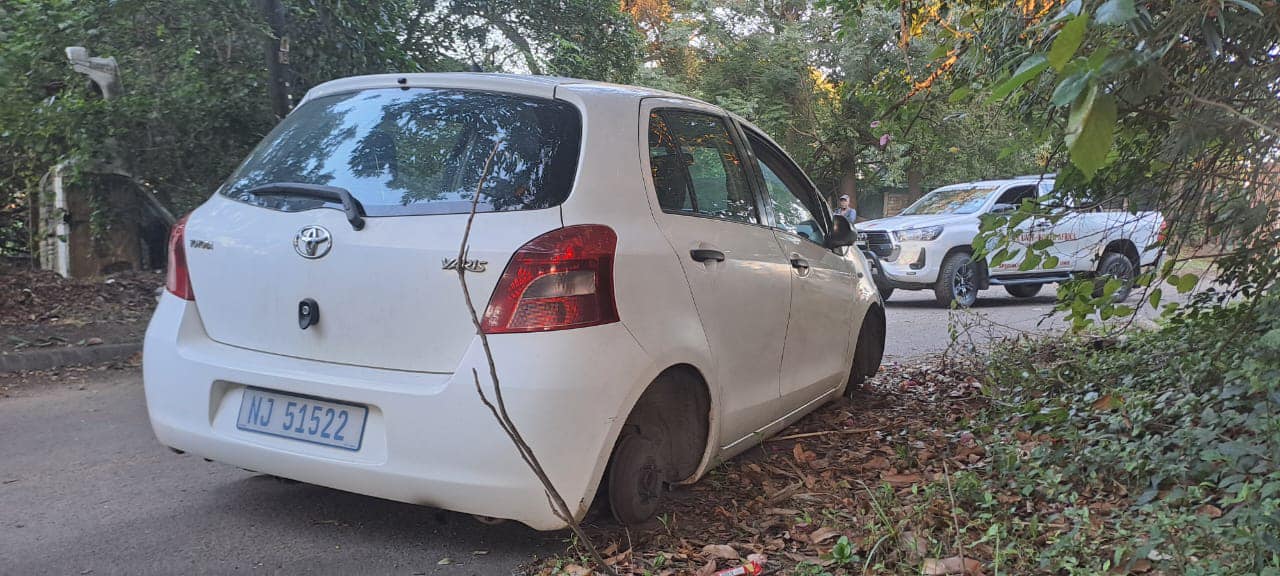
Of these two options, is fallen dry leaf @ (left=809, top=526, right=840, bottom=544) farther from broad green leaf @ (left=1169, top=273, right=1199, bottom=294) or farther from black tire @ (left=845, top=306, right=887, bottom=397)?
black tire @ (left=845, top=306, right=887, bottom=397)

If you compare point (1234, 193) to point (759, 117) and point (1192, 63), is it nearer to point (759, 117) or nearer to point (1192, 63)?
point (1192, 63)

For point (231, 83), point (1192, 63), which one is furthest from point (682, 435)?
point (231, 83)

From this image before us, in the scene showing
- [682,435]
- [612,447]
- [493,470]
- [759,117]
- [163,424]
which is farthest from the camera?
[759,117]

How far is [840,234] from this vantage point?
4809mm

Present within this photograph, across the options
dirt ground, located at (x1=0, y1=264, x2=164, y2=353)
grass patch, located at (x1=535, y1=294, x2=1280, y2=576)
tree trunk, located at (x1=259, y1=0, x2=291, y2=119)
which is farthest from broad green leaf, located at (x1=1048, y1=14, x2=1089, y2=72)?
tree trunk, located at (x1=259, y1=0, x2=291, y2=119)

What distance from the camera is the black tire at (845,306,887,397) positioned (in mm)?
5531

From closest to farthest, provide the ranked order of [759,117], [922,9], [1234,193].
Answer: [1234,193] < [922,9] < [759,117]

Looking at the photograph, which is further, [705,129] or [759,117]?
[759,117]

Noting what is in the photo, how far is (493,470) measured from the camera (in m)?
2.78

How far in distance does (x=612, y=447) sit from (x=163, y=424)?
5.19ft

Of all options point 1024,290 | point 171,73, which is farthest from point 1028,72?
point 1024,290

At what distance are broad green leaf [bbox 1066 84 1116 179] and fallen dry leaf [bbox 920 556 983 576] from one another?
1.45 metres

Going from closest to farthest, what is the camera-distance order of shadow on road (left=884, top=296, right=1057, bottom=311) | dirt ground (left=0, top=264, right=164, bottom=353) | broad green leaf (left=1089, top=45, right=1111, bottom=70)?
broad green leaf (left=1089, top=45, right=1111, bottom=70) < dirt ground (left=0, top=264, right=164, bottom=353) < shadow on road (left=884, top=296, right=1057, bottom=311)

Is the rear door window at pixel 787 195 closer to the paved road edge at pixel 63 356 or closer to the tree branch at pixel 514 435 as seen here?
the tree branch at pixel 514 435
